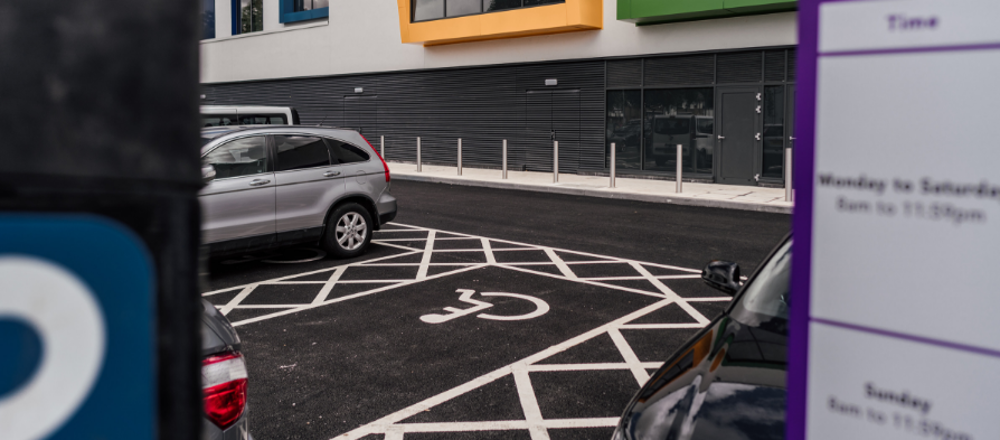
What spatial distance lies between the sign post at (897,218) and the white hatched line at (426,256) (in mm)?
7590

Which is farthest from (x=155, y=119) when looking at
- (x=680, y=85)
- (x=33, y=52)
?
(x=680, y=85)

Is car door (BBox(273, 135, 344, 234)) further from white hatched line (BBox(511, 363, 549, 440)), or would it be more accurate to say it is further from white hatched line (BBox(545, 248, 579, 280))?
white hatched line (BBox(511, 363, 549, 440))

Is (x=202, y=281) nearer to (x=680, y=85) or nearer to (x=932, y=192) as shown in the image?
(x=932, y=192)

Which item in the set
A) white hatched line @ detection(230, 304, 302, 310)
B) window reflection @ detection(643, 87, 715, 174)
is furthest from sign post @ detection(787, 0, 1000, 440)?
window reflection @ detection(643, 87, 715, 174)

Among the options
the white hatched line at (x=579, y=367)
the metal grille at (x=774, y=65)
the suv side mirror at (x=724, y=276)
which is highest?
the metal grille at (x=774, y=65)

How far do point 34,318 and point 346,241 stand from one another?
30.1 feet

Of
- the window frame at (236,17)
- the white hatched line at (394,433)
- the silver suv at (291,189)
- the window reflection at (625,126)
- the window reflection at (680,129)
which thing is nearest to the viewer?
the white hatched line at (394,433)

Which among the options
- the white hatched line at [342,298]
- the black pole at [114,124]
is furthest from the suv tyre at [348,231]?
the black pole at [114,124]

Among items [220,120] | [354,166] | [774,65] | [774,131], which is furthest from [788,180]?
[220,120]

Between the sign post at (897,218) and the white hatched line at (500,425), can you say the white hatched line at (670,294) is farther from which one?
the sign post at (897,218)

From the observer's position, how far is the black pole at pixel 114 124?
455mm

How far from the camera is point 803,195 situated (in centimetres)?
98

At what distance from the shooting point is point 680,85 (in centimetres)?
1922

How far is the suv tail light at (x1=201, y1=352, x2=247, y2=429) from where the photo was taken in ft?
A: 9.38
